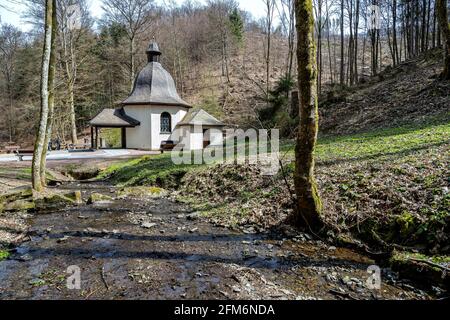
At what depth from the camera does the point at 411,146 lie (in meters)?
8.08

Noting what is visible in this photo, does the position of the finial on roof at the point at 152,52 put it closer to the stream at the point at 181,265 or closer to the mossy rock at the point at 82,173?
the mossy rock at the point at 82,173

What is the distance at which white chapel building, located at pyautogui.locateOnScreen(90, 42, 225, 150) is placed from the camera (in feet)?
93.0

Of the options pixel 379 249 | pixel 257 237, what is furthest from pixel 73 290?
pixel 379 249

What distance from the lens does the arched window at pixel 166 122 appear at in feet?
96.3

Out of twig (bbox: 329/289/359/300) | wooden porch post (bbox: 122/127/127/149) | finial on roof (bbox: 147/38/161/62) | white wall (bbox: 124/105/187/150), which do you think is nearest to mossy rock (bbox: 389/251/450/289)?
twig (bbox: 329/289/359/300)

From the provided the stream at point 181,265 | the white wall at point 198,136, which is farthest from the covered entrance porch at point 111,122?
the stream at point 181,265

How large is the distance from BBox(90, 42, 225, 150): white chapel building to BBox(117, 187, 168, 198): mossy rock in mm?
16887

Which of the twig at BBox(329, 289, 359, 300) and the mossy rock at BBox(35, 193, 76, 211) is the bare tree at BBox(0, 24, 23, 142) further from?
the twig at BBox(329, 289, 359, 300)

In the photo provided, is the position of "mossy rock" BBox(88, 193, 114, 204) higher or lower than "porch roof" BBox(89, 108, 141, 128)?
lower

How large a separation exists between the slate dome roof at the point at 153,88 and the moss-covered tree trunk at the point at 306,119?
24.2m

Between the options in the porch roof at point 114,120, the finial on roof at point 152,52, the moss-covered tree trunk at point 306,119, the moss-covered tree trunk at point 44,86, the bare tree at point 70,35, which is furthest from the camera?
the finial on roof at point 152,52

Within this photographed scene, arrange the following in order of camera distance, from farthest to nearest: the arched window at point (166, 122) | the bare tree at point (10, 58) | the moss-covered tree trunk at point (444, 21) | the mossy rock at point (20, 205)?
the bare tree at point (10, 58), the arched window at point (166, 122), the moss-covered tree trunk at point (444, 21), the mossy rock at point (20, 205)
